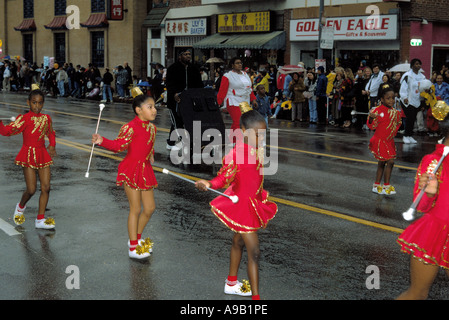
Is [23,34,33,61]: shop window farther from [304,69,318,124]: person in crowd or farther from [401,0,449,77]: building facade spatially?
[401,0,449,77]: building facade

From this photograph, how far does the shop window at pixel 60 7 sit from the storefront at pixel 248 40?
1585cm

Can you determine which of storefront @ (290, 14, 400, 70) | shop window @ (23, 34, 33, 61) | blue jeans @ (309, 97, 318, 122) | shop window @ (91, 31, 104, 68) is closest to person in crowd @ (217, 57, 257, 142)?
blue jeans @ (309, 97, 318, 122)

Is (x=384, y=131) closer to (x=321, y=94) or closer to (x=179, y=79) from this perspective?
(x=179, y=79)

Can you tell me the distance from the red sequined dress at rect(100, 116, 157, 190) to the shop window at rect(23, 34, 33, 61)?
152 feet

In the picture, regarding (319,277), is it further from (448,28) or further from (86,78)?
(86,78)

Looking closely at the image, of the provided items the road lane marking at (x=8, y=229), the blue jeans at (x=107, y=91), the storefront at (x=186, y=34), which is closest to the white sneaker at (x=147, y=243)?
the road lane marking at (x=8, y=229)

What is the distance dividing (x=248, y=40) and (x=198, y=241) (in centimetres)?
2428

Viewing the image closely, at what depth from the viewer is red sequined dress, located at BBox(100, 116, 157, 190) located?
6.22m

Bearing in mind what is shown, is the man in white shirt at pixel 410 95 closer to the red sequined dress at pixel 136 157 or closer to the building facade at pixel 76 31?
the red sequined dress at pixel 136 157

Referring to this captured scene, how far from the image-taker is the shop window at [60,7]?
45250 mm

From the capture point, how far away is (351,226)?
7.40m
